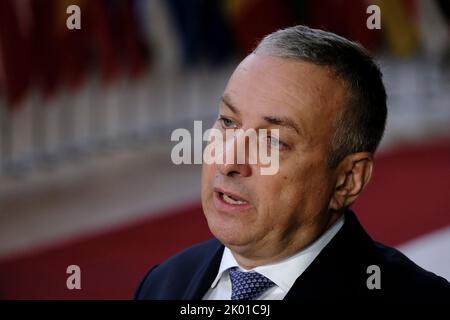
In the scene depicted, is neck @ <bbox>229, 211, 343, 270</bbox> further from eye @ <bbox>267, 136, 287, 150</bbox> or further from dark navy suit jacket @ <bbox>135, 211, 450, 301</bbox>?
eye @ <bbox>267, 136, 287, 150</bbox>

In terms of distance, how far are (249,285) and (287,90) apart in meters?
0.44

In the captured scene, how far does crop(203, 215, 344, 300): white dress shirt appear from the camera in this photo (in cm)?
205

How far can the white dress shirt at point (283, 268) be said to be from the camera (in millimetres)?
2051

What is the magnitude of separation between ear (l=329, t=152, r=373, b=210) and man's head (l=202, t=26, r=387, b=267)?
0.03 metres

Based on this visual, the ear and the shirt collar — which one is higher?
the ear

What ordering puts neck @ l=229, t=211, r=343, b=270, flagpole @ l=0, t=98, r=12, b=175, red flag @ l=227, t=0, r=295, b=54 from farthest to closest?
flagpole @ l=0, t=98, r=12, b=175, red flag @ l=227, t=0, r=295, b=54, neck @ l=229, t=211, r=343, b=270

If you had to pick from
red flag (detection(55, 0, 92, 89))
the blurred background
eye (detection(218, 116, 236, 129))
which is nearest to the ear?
eye (detection(218, 116, 236, 129))

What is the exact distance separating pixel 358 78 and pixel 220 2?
4.81 m

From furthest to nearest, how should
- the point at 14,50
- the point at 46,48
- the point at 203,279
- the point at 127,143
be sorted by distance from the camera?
the point at 127,143 < the point at 46,48 < the point at 14,50 < the point at 203,279

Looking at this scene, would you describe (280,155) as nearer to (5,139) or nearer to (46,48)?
(46,48)

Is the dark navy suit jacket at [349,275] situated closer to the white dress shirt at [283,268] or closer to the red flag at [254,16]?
the white dress shirt at [283,268]

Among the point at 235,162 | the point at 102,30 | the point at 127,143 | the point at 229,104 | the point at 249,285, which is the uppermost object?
the point at 102,30

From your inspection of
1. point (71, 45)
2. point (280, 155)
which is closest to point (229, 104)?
point (280, 155)

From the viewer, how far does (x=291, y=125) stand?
6.40 feet
